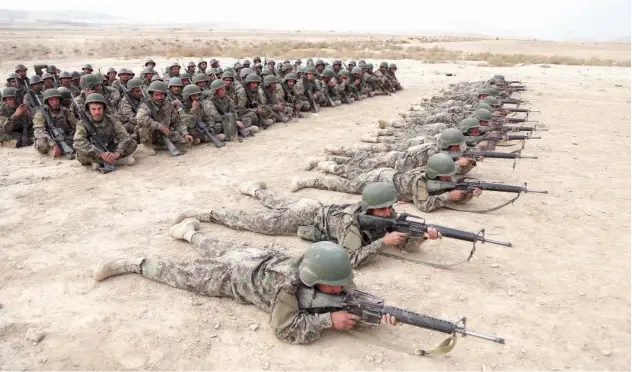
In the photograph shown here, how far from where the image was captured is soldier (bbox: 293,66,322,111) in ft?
46.9

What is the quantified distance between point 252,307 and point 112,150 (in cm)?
622

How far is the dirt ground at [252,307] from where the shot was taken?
382 centimetres

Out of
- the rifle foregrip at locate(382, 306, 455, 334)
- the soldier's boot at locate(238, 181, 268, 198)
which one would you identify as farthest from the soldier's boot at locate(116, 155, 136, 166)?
the rifle foregrip at locate(382, 306, 455, 334)

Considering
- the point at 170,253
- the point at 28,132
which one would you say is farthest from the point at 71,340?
the point at 28,132

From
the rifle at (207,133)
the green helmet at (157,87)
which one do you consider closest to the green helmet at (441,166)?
the rifle at (207,133)

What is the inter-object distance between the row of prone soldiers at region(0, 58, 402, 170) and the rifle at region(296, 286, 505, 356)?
6.10 meters

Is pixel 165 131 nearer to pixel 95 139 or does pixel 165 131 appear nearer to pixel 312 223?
pixel 95 139

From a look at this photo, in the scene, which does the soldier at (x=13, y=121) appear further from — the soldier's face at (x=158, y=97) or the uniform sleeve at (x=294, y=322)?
the uniform sleeve at (x=294, y=322)

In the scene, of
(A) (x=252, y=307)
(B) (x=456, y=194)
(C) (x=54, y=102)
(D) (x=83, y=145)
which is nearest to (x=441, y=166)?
(B) (x=456, y=194)

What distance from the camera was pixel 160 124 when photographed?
9.48m

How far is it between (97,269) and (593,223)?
660 centimetres

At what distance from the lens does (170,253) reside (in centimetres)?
558

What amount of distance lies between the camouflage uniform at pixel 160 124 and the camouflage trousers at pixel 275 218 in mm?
4009

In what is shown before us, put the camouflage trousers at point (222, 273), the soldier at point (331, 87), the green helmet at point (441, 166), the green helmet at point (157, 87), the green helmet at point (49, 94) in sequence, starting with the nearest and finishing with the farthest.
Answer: the camouflage trousers at point (222, 273), the green helmet at point (441, 166), the green helmet at point (49, 94), the green helmet at point (157, 87), the soldier at point (331, 87)
